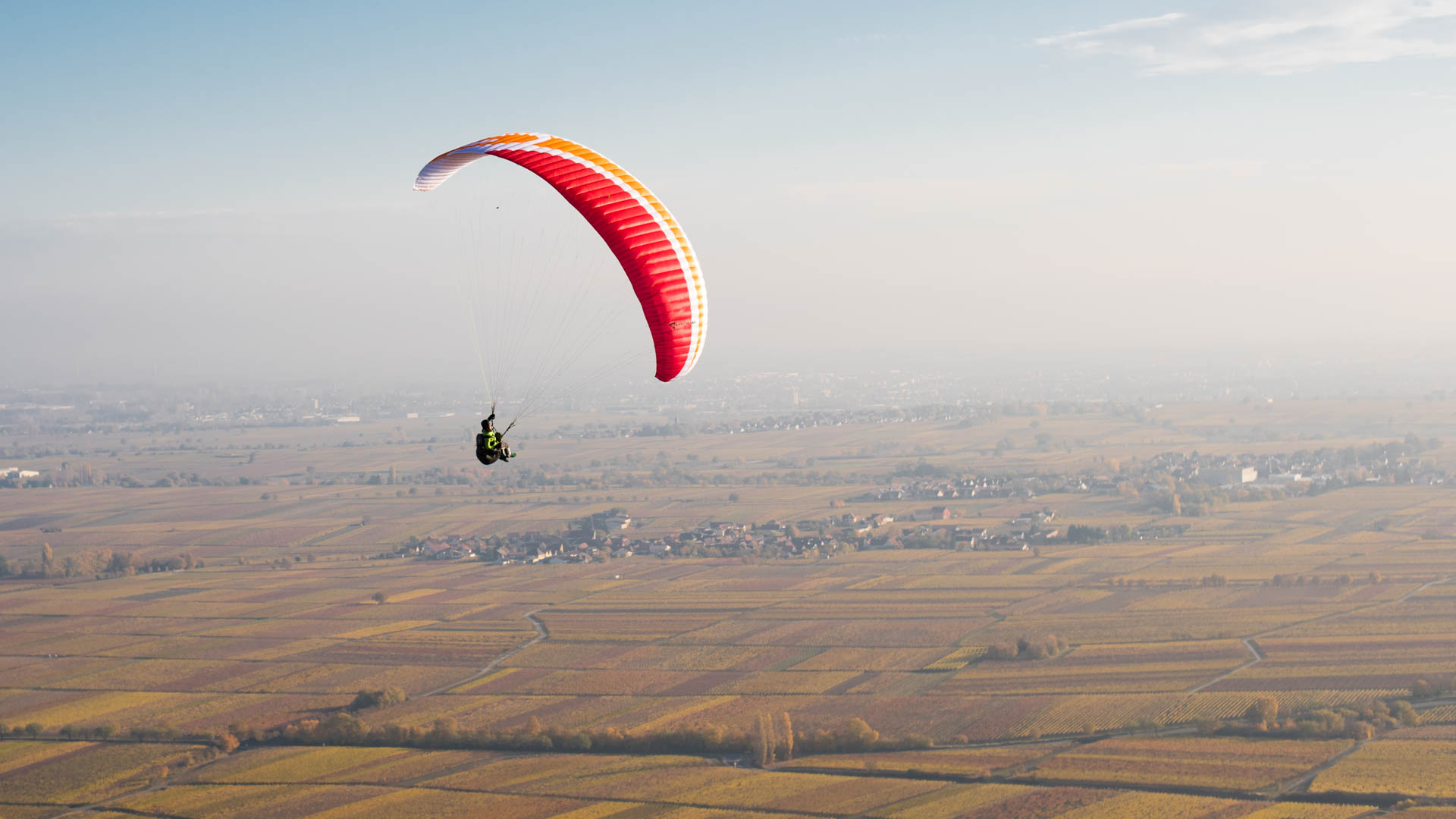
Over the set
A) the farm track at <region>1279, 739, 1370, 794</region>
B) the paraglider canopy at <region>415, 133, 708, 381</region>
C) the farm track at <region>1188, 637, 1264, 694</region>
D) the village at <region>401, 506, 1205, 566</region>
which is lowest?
the farm track at <region>1279, 739, 1370, 794</region>

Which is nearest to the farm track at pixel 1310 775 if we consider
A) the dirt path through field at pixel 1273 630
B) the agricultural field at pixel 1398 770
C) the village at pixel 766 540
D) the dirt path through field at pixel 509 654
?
the agricultural field at pixel 1398 770

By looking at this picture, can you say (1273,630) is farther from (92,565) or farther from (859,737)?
(92,565)

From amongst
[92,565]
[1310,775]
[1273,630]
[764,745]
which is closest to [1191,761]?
[1310,775]

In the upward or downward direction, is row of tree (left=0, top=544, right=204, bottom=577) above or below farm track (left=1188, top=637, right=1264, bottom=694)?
above

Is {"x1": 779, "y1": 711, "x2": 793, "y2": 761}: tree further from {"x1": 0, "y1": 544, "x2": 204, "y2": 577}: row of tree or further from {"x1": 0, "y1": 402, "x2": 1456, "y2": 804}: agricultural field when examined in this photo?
{"x1": 0, "y1": 544, "x2": 204, "y2": 577}: row of tree

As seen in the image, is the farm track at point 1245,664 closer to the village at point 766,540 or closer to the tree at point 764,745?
the tree at point 764,745

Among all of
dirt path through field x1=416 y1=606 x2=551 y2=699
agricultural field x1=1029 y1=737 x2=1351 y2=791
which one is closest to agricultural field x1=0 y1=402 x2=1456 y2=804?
agricultural field x1=1029 y1=737 x2=1351 y2=791
